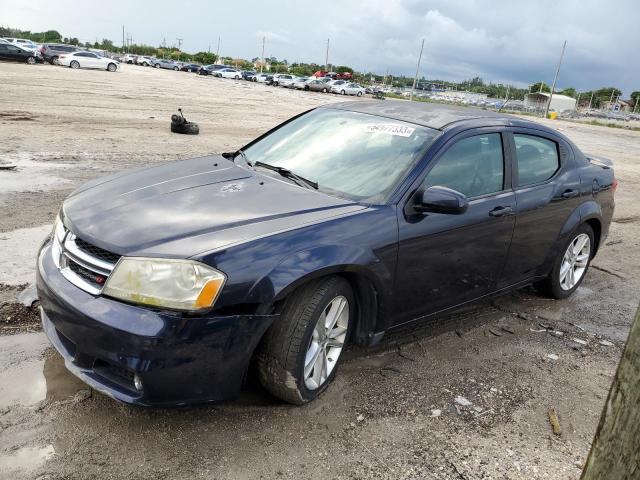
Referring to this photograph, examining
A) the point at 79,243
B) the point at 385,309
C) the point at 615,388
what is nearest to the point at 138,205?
the point at 79,243

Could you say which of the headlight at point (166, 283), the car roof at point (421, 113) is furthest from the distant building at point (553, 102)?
the headlight at point (166, 283)

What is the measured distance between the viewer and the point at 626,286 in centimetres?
601

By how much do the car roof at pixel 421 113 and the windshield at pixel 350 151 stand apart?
9 centimetres

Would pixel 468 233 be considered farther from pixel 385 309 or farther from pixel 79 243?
pixel 79 243

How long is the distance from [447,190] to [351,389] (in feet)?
4.41

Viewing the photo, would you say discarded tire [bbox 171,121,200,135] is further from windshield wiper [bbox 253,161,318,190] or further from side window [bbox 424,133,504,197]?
side window [bbox 424,133,504,197]

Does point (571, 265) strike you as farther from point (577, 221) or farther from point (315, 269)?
point (315, 269)

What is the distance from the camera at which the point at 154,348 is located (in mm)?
2609

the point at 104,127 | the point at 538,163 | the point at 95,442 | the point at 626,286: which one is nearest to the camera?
the point at 95,442

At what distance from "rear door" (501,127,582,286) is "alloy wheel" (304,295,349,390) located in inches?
65.5

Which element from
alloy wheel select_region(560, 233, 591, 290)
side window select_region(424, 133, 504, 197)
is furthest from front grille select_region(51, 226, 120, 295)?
alloy wheel select_region(560, 233, 591, 290)

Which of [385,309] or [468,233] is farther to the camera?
[468,233]

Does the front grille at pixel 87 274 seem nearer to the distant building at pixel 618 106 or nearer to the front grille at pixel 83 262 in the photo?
the front grille at pixel 83 262

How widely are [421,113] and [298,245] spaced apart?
1.90 m
